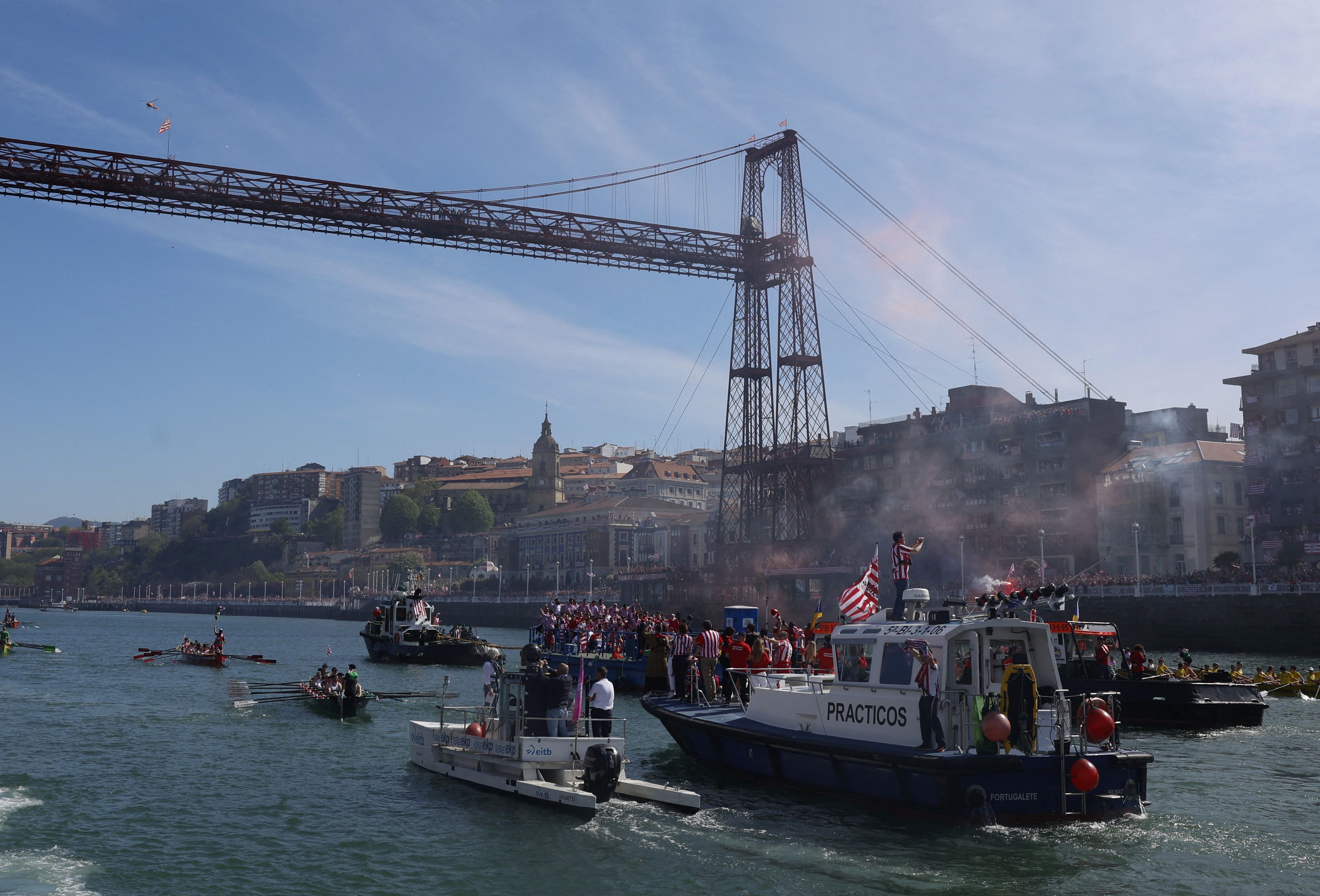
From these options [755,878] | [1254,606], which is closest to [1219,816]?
[755,878]

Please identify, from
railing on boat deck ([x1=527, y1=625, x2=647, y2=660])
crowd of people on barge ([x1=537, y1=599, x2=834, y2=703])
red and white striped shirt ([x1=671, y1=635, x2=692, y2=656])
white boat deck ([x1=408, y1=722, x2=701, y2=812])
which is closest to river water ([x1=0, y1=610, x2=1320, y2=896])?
white boat deck ([x1=408, y1=722, x2=701, y2=812])

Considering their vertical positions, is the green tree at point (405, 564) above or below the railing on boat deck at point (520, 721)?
above

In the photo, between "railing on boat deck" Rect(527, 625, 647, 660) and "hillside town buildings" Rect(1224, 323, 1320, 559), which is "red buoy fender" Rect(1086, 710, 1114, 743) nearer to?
"railing on boat deck" Rect(527, 625, 647, 660)

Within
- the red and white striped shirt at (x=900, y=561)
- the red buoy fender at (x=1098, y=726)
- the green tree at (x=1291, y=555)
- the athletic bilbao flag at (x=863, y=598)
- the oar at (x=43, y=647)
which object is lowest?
the oar at (x=43, y=647)

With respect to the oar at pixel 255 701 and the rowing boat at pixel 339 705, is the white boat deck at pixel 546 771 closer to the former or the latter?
the rowing boat at pixel 339 705

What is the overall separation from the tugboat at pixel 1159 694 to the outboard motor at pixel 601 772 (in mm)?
14124

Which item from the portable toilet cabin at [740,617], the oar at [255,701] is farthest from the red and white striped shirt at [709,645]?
the oar at [255,701]

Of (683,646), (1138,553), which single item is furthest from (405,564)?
(683,646)

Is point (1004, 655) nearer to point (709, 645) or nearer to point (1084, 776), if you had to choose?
point (1084, 776)

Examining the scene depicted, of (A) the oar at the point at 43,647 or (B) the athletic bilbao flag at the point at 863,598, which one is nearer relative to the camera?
(B) the athletic bilbao flag at the point at 863,598

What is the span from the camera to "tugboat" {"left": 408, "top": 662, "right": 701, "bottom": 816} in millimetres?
16922

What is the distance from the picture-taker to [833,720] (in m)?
18.4

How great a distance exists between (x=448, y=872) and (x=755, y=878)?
4019 mm

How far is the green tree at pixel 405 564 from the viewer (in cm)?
17075
